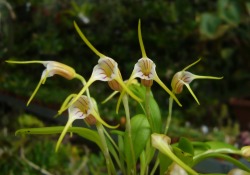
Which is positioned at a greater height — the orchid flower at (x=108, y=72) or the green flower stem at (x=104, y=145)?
Answer: the orchid flower at (x=108, y=72)

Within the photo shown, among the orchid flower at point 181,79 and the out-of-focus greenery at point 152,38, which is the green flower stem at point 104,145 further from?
the out-of-focus greenery at point 152,38

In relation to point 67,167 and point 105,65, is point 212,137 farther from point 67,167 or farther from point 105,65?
point 105,65

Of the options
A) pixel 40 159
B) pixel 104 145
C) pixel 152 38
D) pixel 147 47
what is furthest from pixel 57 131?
pixel 147 47

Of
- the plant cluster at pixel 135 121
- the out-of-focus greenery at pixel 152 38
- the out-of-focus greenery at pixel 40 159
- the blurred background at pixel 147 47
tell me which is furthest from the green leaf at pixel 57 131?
the out-of-focus greenery at pixel 152 38

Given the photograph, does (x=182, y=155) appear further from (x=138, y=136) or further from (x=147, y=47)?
(x=147, y=47)

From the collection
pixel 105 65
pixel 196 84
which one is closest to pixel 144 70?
pixel 105 65

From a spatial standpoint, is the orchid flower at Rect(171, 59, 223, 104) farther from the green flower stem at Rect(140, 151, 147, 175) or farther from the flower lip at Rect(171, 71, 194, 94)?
the green flower stem at Rect(140, 151, 147, 175)

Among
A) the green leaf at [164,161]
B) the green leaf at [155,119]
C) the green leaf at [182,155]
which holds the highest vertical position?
the green leaf at [155,119]
